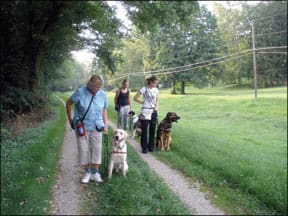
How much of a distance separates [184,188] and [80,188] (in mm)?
1991

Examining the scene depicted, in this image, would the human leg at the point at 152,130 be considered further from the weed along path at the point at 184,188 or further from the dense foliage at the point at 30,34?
the dense foliage at the point at 30,34

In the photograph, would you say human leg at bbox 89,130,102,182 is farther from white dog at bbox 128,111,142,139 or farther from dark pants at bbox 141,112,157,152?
white dog at bbox 128,111,142,139

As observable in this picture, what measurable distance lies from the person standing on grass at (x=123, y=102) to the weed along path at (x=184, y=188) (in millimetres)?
2423

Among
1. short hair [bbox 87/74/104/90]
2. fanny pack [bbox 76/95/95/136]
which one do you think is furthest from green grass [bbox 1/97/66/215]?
short hair [bbox 87/74/104/90]

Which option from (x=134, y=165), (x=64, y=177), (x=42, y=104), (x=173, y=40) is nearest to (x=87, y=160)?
(x=64, y=177)

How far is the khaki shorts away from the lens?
611 centimetres

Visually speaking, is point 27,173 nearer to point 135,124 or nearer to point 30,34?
point 135,124

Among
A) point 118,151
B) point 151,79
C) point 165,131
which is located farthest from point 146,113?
point 118,151

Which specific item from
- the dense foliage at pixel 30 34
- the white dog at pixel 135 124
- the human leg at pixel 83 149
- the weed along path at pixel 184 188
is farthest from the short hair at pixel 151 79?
the dense foliage at pixel 30 34

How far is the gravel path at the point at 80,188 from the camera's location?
5.39 meters

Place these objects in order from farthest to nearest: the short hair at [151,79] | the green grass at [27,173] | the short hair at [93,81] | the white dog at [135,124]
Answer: the white dog at [135,124] < the short hair at [151,79] < the short hair at [93,81] < the green grass at [27,173]

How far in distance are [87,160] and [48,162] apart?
5.36 ft

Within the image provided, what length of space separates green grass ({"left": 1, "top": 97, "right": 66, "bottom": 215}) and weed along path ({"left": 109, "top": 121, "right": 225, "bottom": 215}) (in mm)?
2252

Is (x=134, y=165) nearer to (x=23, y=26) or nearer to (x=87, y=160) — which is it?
(x=87, y=160)
